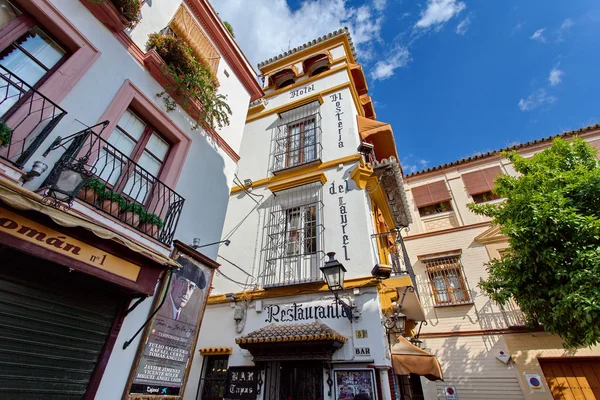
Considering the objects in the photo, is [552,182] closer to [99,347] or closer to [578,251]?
[578,251]

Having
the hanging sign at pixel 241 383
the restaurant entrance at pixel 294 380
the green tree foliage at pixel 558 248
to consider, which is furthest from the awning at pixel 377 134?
the hanging sign at pixel 241 383

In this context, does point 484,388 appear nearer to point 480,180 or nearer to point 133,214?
point 480,180

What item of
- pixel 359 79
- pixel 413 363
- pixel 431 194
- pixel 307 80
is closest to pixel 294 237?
pixel 413 363

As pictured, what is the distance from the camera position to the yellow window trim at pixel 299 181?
9109 millimetres

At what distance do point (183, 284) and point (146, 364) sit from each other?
120 cm

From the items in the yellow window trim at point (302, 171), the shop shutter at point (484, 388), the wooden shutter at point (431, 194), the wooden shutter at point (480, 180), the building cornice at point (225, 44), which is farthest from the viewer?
the wooden shutter at point (431, 194)

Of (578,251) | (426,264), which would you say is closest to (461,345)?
(426,264)

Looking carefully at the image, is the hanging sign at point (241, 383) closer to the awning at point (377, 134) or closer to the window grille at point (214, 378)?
the window grille at point (214, 378)

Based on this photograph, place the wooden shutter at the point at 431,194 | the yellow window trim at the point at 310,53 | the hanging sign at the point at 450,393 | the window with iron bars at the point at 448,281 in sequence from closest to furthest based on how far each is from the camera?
the hanging sign at the point at 450,393
the window with iron bars at the point at 448,281
the yellow window trim at the point at 310,53
the wooden shutter at the point at 431,194

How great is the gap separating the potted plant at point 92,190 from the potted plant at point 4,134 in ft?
2.79

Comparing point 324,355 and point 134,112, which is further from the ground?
point 134,112

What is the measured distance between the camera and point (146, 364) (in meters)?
3.90

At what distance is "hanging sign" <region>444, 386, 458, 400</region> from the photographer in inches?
408

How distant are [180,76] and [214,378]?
7307 millimetres
